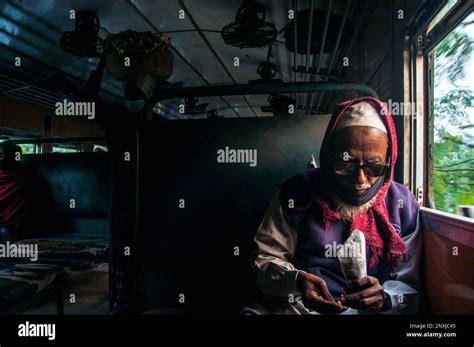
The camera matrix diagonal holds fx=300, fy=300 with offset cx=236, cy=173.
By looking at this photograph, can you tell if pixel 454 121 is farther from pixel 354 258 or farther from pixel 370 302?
pixel 370 302

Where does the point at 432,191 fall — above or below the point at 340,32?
below

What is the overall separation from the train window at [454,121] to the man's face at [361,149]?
1.39 ft

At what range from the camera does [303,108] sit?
677cm

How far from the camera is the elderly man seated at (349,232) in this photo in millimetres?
1173

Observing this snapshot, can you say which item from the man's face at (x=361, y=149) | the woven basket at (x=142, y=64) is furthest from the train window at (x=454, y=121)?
the woven basket at (x=142, y=64)

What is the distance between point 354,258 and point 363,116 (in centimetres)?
57

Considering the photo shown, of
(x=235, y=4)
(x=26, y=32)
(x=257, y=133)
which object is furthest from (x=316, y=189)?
(x=26, y=32)

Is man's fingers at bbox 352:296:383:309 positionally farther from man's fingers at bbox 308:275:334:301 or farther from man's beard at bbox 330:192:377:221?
man's beard at bbox 330:192:377:221

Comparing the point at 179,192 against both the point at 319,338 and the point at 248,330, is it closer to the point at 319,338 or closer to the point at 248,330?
the point at 248,330

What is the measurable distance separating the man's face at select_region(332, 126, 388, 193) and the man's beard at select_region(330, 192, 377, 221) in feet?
0.23

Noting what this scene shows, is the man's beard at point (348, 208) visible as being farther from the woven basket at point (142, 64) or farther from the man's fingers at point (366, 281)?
the woven basket at point (142, 64)

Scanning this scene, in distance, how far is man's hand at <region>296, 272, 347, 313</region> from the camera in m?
1.18

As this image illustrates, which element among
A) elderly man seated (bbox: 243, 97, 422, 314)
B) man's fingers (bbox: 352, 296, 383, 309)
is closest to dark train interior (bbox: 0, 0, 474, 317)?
elderly man seated (bbox: 243, 97, 422, 314)

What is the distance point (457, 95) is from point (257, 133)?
3.18 ft
